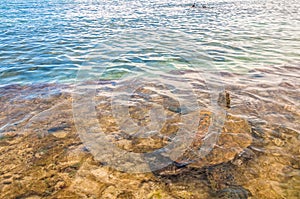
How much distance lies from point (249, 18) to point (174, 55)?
1259 centimetres

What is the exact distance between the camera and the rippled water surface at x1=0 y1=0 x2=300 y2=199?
400cm

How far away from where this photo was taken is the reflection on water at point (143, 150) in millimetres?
3848

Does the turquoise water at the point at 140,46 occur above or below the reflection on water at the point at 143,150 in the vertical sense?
below

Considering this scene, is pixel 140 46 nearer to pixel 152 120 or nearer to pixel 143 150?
pixel 152 120

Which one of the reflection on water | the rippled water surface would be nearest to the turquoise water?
the rippled water surface

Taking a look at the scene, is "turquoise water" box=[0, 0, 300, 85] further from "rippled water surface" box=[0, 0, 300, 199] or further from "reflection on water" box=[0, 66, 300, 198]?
"reflection on water" box=[0, 66, 300, 198]

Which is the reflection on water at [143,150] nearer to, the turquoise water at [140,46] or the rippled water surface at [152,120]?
the rippled water surface at [152,120]

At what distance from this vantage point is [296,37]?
1399cm

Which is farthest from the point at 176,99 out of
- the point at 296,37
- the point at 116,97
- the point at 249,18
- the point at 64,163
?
the point at 249,18

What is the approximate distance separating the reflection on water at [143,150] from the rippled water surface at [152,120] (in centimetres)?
2

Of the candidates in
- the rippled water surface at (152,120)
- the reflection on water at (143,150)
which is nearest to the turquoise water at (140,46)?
the rippled water surface at (152,120)

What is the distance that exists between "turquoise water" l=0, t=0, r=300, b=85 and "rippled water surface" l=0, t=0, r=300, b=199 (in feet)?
0.32

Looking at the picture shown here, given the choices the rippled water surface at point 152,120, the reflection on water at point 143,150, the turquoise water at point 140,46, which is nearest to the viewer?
the reflection on water at point 143,150

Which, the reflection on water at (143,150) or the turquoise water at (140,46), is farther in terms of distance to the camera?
the turquoise water at (140,46)
